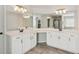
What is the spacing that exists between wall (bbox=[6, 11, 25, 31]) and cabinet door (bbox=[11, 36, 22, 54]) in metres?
0.21

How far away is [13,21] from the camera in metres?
2.08

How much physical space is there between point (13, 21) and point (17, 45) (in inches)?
16.8

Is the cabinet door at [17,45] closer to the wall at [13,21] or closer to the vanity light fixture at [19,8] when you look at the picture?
the wall at [13,21]

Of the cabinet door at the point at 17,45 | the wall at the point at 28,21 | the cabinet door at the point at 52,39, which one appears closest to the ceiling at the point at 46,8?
the wall at the point at 28,21

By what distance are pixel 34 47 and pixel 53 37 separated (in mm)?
401

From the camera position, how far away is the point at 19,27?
208cm

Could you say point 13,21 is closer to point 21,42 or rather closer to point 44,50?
point 21,42

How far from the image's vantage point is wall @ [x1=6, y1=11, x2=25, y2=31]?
2.04 meters

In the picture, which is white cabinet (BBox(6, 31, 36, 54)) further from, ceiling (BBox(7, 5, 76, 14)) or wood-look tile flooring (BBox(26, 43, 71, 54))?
ceiling (BBox(7, 5, 76, 14))

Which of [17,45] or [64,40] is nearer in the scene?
[17,45]

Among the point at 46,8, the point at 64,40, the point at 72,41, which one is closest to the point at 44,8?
the point at 46,8

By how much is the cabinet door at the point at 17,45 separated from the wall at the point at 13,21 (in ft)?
0.70

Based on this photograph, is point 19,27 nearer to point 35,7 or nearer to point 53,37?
point 35,7

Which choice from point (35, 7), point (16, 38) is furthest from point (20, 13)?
point (16, 38)
